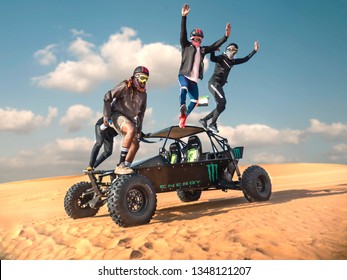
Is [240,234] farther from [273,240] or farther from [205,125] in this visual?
[205,125]

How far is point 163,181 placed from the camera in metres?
7.24

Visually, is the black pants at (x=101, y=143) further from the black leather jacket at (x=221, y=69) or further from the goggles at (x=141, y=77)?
the black leather jacket at (x=221, y=69)

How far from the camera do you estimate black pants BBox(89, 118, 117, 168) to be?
7.88 m

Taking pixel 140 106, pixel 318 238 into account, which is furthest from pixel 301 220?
pixel 140 106

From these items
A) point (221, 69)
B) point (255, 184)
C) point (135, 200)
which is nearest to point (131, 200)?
point (135, 200)

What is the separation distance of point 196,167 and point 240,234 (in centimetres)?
260

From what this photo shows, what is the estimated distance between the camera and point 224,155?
8898mm

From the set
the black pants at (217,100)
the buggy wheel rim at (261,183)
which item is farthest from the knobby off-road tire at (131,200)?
the buggy wheel rim at (261,183)

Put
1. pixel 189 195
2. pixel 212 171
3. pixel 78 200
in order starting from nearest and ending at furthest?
pixel 78 200 → pixel 212 171 → pixel 189 195

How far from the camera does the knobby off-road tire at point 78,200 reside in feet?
26.1

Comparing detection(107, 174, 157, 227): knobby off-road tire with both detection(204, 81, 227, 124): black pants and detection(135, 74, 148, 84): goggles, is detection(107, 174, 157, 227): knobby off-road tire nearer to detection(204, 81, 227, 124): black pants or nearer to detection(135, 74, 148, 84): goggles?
detection(135, 74, 148, 84): goggles

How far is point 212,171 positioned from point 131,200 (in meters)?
2.41

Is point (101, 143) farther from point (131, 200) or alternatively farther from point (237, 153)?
point (237, 153)
